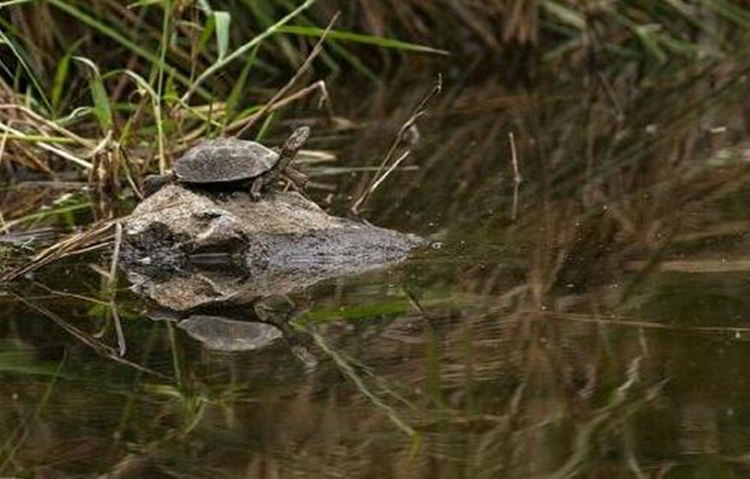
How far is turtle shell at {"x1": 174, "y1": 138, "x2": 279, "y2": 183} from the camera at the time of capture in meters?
3.04

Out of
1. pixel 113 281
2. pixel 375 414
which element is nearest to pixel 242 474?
pixel 375 414

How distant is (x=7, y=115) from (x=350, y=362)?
1.72 metres

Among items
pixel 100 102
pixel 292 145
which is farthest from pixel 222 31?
pixel 292 145

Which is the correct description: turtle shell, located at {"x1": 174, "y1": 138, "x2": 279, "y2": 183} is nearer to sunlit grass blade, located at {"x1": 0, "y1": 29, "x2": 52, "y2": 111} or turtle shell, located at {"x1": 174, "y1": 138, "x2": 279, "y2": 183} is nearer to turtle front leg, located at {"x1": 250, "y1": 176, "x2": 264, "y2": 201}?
turtle front leg, located at {"x1": 250, "y1": 176, "x2": 264, "y2": 201}

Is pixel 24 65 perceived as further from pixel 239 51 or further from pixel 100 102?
pixel 239 51

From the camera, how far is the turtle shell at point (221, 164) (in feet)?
9.99

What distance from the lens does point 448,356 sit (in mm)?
2180

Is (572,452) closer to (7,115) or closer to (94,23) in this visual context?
(7,115)

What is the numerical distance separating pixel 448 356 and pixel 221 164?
0.98 m

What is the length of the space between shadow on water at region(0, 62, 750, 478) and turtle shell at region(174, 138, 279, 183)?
0.74 ft

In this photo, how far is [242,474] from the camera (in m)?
1.73

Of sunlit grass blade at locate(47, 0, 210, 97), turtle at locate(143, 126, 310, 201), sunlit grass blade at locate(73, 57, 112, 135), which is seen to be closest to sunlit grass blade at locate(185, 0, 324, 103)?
sunlit grass blade at locate(73, 57, 112, 135)

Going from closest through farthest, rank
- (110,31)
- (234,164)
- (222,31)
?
(234,164) → (222,31) → (110,31)

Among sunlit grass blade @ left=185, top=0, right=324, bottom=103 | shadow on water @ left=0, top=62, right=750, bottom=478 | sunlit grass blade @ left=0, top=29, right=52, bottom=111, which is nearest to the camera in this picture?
shadow on water @ left=0, top=62, right=750, bottom=478
